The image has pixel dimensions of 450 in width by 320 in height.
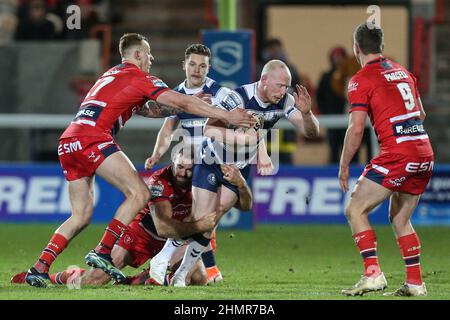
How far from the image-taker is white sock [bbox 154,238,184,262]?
1063 centimetres

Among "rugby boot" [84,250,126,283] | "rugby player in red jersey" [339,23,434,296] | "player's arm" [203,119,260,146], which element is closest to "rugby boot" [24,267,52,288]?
"rugby boot" [84,250,126,283]

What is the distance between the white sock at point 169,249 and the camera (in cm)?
1063

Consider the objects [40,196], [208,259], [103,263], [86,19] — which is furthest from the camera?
[86,19]

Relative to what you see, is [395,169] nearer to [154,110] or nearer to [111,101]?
[111,101]

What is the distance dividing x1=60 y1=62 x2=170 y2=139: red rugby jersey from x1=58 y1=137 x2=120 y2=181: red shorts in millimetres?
59

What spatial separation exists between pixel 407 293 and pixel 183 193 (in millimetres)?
2430

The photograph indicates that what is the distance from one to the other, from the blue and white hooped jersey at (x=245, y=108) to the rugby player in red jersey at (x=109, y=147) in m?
0.81

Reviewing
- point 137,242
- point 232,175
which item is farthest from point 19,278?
point 232,175

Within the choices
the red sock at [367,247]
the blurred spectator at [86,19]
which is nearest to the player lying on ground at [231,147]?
the red sock at [367,247]

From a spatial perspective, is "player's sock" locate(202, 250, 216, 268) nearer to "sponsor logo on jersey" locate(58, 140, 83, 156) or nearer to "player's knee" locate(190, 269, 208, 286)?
"player's knee" locate(190, 269, 208, 286)

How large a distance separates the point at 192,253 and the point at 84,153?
4.20 feet

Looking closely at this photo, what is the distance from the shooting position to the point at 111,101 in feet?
34.1
